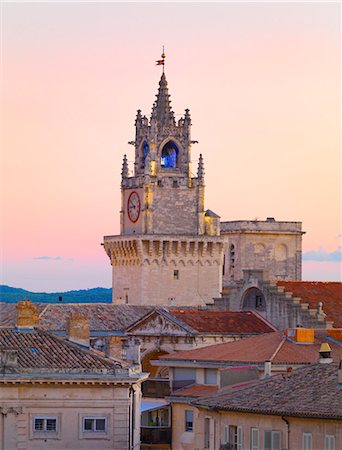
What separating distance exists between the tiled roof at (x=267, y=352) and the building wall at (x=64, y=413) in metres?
11.0

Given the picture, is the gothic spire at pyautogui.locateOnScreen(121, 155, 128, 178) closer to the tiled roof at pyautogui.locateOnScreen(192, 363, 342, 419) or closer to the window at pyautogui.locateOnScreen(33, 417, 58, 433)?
the window at pyautogui.locateOnScreen(33, 417, 58, 433)

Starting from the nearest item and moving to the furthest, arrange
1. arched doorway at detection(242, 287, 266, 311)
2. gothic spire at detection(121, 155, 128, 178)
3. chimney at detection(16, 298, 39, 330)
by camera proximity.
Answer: chimney at detection(16, 298, 39, 330) < arched doorway at detection(242, 287, 266, 311) < gothic spire at detection(121, 155, 128, 178)

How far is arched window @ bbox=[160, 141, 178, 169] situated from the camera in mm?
161125

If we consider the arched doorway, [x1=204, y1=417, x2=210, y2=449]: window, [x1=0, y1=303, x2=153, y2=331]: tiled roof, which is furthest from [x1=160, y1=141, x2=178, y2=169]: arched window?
[x1=204, y1=417, x2=210, y2=449]: window

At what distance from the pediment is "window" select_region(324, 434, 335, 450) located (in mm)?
52354

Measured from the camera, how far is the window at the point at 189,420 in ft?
277

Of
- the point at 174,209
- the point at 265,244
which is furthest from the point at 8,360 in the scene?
the point at 265,244

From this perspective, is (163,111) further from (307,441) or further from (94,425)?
(307,441)

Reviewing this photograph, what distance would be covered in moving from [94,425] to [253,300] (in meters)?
43.9

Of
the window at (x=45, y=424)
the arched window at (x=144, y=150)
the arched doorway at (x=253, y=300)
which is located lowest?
the window at (x=45, y=424)

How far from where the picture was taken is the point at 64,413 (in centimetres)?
7906

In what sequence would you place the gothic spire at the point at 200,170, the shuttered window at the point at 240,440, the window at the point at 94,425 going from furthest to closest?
the gothic spire at the point at 200,170 < the window at the point at 94,425 < the shuttered window at the point at 240,440

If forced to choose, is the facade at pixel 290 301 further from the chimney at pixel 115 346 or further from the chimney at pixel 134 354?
the chimney at pixel 134 354

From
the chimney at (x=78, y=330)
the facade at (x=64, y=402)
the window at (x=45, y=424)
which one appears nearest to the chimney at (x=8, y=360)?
the facade at (x=64, y=402)
